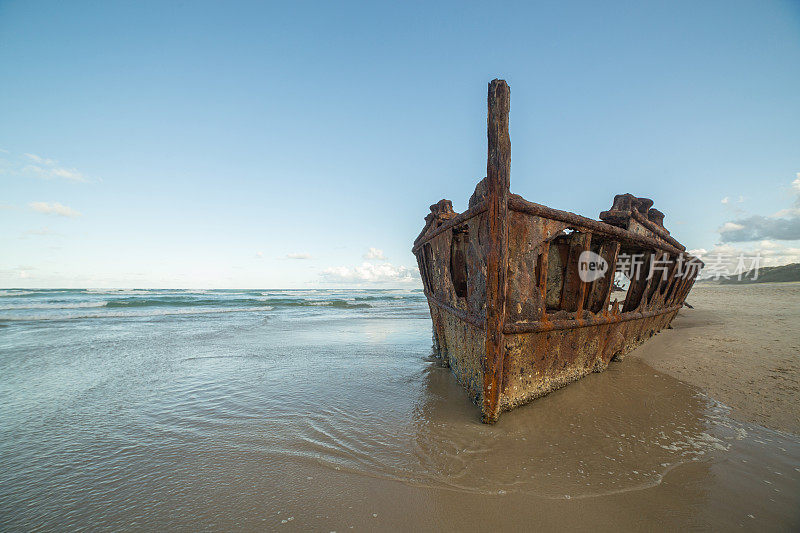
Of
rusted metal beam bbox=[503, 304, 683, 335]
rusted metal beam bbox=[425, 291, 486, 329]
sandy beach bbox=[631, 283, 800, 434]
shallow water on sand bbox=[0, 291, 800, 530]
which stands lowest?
shallow water on sand bbox=[0, 291, 800, 530]

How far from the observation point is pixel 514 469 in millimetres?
2469

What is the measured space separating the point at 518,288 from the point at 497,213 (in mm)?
828

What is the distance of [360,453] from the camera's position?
9.05ft

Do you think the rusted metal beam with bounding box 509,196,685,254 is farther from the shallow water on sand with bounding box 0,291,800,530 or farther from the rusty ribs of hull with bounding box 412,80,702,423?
the shallow water on sand with bounding box 0,291,800,530

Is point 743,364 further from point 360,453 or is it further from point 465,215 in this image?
point 360,453

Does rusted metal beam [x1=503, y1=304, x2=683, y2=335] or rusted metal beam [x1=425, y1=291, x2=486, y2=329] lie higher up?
rusted metal beam [x1=425, y1=291, x2=486, y2=329]

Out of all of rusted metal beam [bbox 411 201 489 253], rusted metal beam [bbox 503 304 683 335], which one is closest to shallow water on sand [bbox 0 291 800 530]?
rusted metal beam [bbox 503 304 683 335]

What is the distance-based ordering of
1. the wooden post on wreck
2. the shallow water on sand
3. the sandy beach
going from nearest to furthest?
the shallow water on sand → the wooden post on wreck → the sandy beach

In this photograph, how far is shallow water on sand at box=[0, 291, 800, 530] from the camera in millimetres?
2088

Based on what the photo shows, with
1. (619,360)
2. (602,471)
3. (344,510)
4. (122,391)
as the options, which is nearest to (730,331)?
(619,360)

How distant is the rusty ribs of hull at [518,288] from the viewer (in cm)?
300

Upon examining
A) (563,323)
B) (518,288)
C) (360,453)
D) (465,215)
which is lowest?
(360,453)

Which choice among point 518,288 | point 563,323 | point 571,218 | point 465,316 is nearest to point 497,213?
point 518,288

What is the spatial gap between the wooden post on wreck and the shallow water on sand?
2.97 feet
